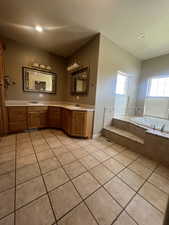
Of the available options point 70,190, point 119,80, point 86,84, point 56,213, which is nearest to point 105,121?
point 86,84

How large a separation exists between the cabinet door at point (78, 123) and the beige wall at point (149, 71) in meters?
2.73

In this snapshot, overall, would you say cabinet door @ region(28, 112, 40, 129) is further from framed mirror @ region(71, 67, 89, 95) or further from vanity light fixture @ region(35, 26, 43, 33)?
vanity light fixture @ region(35, 26, 43, 33)

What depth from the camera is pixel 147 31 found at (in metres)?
2.30

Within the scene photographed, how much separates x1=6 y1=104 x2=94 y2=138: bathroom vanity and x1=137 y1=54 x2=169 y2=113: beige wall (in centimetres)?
252

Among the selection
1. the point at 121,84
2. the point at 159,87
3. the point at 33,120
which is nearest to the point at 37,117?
the point at 33,120

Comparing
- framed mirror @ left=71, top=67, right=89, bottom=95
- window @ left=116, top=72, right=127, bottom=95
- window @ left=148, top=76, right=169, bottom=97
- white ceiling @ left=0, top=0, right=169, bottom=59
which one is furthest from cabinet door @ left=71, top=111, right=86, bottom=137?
window @ left=148, top=76, right=169, bottom=97

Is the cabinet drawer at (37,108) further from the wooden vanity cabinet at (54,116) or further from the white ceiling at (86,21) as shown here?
the white ceiling at (86,21)

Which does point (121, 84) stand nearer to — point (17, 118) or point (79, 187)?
point (79, 187)

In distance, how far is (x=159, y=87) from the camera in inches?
139

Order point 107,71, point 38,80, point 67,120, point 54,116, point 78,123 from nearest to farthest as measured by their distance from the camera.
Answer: point 78,123 < point 107,71 < point 67,120 < point 54,116 < point 38,80

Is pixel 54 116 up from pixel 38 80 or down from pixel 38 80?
down

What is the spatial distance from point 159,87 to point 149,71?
733 mm

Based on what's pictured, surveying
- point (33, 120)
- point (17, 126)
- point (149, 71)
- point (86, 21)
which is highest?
point (86, 21)

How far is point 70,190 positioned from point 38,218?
1.33 feet
